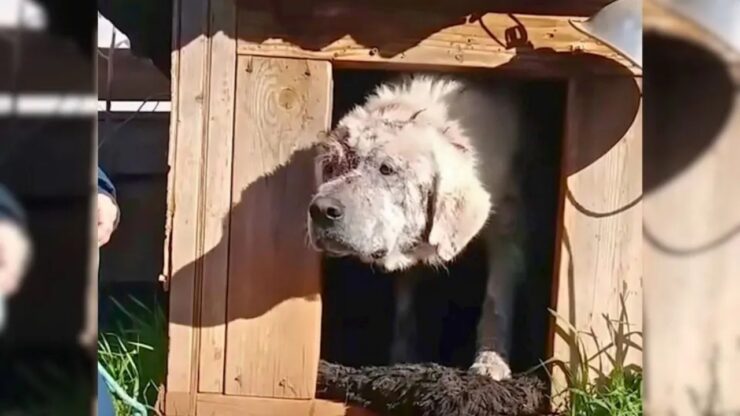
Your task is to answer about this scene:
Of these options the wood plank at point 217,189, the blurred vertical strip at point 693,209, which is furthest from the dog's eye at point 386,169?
the blurred vertical strip at point 693,209

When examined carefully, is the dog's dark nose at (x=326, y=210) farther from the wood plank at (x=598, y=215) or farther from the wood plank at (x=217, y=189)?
the wood plank at (x=598, y=215)

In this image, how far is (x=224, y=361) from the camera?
2.97 ft

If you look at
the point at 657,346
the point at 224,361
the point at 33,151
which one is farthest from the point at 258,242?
the point at 657,346

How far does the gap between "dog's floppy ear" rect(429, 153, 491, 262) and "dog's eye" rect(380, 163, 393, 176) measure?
0.04 m

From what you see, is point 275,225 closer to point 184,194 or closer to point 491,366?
point 184,194

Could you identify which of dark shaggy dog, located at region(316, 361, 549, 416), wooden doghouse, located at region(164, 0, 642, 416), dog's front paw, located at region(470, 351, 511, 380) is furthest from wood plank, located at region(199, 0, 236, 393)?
dog's front paw, located at region(470, 351, 511, 380)

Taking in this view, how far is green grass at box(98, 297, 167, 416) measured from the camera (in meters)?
0.91

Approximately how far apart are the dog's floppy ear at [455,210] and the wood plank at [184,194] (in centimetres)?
21

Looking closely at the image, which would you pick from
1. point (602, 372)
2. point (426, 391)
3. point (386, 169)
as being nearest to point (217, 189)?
point (386, 169)

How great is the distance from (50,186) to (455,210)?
360mm

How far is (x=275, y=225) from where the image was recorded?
905mm

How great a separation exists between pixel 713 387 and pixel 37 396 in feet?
2.07

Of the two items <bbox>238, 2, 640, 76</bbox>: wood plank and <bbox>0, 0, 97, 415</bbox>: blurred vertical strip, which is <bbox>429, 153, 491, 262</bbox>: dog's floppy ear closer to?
<bbox>238, 2, 640, 76</bbox>: wood plank

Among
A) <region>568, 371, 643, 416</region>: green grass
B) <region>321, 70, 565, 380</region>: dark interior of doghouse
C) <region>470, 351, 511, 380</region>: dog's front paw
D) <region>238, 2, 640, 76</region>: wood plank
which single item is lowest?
<region>568, 371, 643, 416</region>: green grass
